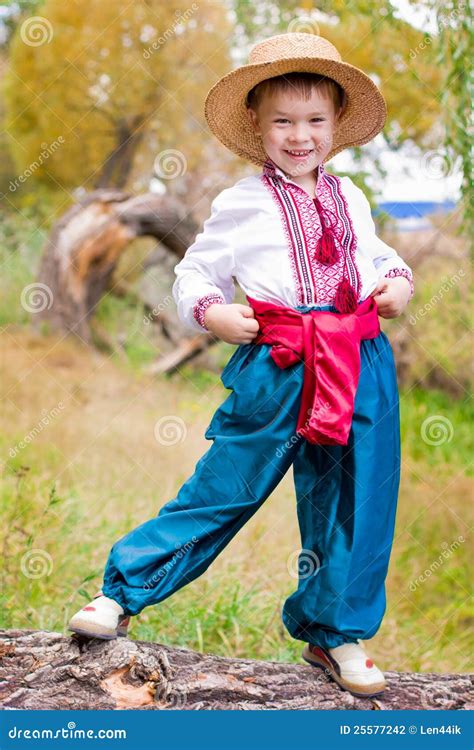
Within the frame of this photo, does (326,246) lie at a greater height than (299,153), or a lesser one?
lesser

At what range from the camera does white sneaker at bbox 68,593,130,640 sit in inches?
80.1

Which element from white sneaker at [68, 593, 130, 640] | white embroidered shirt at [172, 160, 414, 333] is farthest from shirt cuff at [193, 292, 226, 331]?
white sneaker at [68, 593, 130, 640]

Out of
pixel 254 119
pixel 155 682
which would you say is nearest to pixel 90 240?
pixel 254 119

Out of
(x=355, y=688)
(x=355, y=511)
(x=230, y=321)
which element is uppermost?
(x=230, y=321)

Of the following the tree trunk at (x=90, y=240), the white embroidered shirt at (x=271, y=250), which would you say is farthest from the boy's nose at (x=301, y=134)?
the tree trunk at (x=90, y=240)

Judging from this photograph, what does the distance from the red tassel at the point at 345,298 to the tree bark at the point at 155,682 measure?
87 centimetres

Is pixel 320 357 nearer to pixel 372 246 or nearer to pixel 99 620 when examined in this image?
pixel 372 246

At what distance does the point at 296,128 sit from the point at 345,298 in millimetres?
395

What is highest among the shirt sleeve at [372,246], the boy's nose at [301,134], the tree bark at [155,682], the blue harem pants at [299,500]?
the boy's nose at [301,134]

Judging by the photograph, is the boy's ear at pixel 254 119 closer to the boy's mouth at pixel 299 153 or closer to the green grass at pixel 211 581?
the boy's mouth at pixel 299 153

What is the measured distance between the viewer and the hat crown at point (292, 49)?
80.3 inches

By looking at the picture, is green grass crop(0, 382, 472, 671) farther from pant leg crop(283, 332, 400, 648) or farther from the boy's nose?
the boy's nose

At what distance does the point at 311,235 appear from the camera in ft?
6.91

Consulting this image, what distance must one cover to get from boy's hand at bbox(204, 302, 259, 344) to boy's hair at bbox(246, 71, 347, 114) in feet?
1.62
